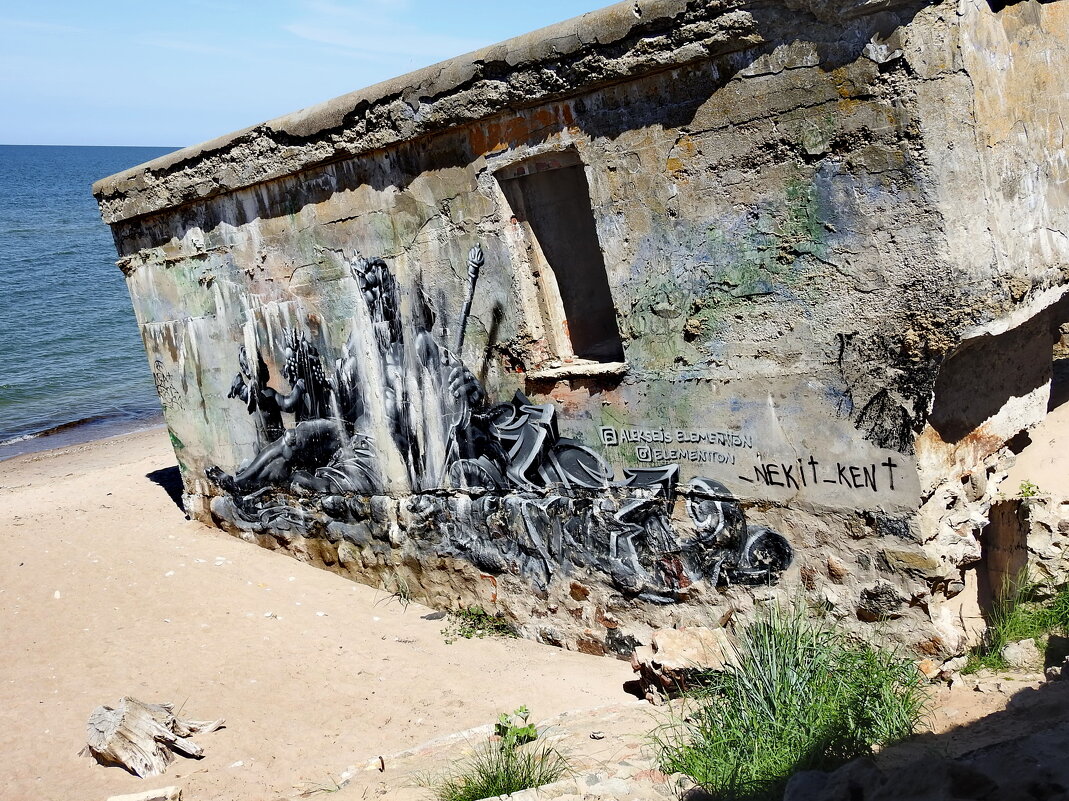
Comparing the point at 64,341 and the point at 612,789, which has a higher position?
Answer: the point at 64,341

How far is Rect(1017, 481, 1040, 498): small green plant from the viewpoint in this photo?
467 cm

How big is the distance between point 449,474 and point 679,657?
1.95 metres

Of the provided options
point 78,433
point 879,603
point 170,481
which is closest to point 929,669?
point 879,603

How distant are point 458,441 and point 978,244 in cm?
308

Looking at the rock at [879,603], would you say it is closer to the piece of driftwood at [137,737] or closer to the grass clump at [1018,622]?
the grass clump at [1018,622]

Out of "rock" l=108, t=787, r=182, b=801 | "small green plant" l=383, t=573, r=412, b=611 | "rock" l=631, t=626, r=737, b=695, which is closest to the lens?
"rock" l=108, t=787, r=182, b=801

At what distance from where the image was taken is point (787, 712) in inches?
148

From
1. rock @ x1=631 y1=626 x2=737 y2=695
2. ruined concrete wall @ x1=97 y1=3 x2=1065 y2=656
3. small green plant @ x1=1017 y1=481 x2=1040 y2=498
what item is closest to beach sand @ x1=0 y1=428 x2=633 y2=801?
rock @ x1=631 y1=626 x2=737 y2=695

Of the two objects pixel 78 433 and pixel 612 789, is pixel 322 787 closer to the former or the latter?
pixel 612 789

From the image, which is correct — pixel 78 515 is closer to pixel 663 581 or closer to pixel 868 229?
pixel 663 581

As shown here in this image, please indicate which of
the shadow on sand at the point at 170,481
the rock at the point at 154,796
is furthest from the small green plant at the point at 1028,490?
the shadow on sand at the point at 170,481

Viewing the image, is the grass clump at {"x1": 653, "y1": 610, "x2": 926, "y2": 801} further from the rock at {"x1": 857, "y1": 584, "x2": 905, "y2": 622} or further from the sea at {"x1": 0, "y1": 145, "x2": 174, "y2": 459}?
the sea at {"x1": 0, "y1": 145, "x2": 174, "y2": 459}

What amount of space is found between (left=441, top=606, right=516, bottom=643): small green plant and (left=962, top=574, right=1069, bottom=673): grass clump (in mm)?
2623

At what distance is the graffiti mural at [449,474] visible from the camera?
4953 mm
